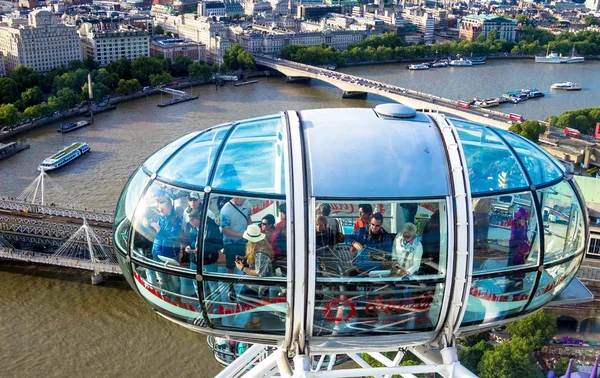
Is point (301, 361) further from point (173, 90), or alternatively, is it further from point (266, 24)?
point (266, 24)

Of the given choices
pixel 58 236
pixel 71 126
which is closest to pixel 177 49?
pixel 71 126

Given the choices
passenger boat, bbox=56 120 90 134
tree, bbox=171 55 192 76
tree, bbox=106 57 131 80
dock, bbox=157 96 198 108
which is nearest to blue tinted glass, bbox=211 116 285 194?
passenger boat, bbox=56 120 90 134

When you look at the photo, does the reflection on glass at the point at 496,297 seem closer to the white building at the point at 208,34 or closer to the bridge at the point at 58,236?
the bridge at the point at 58,236

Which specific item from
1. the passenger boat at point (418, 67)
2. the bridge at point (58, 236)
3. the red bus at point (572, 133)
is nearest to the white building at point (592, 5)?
the passenger boat at point (418, 67)

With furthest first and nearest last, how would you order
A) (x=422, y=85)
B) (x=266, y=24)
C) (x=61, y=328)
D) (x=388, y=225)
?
(x=266, y=24) → (x=422, y=85) → (x=61, y=328) → (x=388, y=225)

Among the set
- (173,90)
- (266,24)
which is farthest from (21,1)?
(173,90)

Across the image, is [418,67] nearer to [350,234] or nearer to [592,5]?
[350,234]
